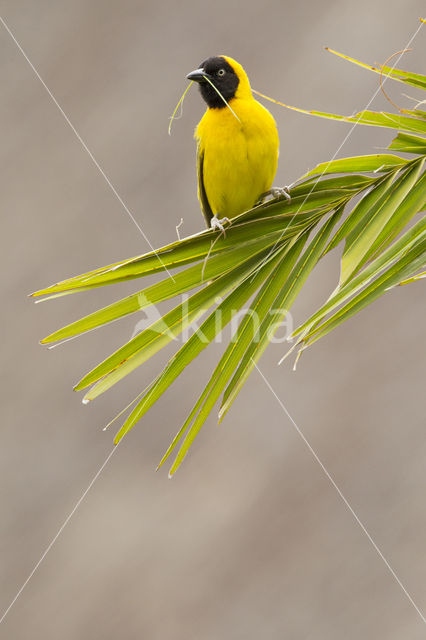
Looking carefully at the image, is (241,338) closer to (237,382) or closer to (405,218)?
(237,382)

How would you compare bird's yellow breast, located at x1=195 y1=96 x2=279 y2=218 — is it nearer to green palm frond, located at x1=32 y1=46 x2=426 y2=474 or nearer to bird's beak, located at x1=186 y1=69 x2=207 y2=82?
bird's beak, located at x1=186 y1=69 x2=207 y2=82

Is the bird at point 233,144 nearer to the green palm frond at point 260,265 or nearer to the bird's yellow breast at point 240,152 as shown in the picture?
the bird's yellow breast at point 240,152

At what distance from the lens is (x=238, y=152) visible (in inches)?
45.9

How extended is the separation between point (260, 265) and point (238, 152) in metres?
0.42

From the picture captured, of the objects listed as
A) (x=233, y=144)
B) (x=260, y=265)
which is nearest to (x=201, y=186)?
(x=233, y=144)

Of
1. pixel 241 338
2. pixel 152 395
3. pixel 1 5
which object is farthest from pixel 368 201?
pixel 1 5

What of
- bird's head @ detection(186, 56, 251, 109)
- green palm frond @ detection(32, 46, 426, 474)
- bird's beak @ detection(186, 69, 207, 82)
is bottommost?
green palm frond @ detection(32, 46, 426, 474)

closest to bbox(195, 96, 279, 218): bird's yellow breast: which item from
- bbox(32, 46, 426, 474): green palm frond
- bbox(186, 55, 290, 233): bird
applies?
bbox(186, 55, 290, 233): bird

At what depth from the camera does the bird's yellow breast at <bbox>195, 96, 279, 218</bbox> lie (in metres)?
1.16

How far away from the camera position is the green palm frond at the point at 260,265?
0.74 m

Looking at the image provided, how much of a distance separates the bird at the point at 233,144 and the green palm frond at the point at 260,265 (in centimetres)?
34

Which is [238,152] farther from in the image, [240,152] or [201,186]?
[201,186]

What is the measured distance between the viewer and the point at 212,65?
1235 millimetres

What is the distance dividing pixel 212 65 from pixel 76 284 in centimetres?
66
